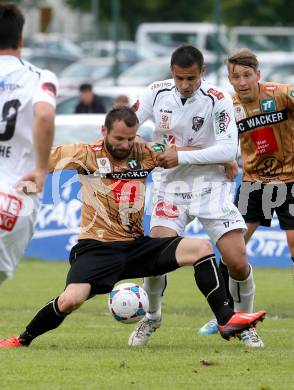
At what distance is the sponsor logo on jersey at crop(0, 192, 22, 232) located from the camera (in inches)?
261

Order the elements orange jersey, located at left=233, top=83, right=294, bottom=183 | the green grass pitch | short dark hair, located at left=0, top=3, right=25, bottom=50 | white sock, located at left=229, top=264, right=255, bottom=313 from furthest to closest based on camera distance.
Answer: orange jersey, located at left=233, top=83, right=294, bottom=183 → white sock, located at left=229, top=264, right=255, bottom=313 → the green grass pitch → short dark hair, located at left=0, top=3, right=25, bottom=50

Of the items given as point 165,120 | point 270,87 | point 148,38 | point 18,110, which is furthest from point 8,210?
point 148,38

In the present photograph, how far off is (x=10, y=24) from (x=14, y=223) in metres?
1.11

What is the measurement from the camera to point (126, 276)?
8281mm

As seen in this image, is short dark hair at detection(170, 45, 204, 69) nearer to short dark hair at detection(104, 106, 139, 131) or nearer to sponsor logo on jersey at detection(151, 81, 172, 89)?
sponsor logo on jersey at detection(151, 81, 172, 89)

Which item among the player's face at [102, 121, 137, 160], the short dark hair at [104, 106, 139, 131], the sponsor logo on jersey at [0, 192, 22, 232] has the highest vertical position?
the short dark hair at [104, 106, 139, 131]

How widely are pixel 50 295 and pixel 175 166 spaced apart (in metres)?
4.39

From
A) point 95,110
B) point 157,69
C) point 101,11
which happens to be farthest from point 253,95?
point 101,11

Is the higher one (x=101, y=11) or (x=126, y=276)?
(x=101, y=11)

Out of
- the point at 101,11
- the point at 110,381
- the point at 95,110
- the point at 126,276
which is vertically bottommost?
the point at 110,381

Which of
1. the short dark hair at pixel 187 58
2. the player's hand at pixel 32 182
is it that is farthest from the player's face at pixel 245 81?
the player's hand at pixel 32 182

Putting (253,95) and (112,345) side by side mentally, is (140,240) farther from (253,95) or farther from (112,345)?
(253,95)

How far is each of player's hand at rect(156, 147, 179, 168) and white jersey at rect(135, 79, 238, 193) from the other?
0.31m

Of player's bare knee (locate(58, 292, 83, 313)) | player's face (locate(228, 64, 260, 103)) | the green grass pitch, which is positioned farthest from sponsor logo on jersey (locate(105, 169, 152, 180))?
player's face (locate(228, 64, 260, 103))
